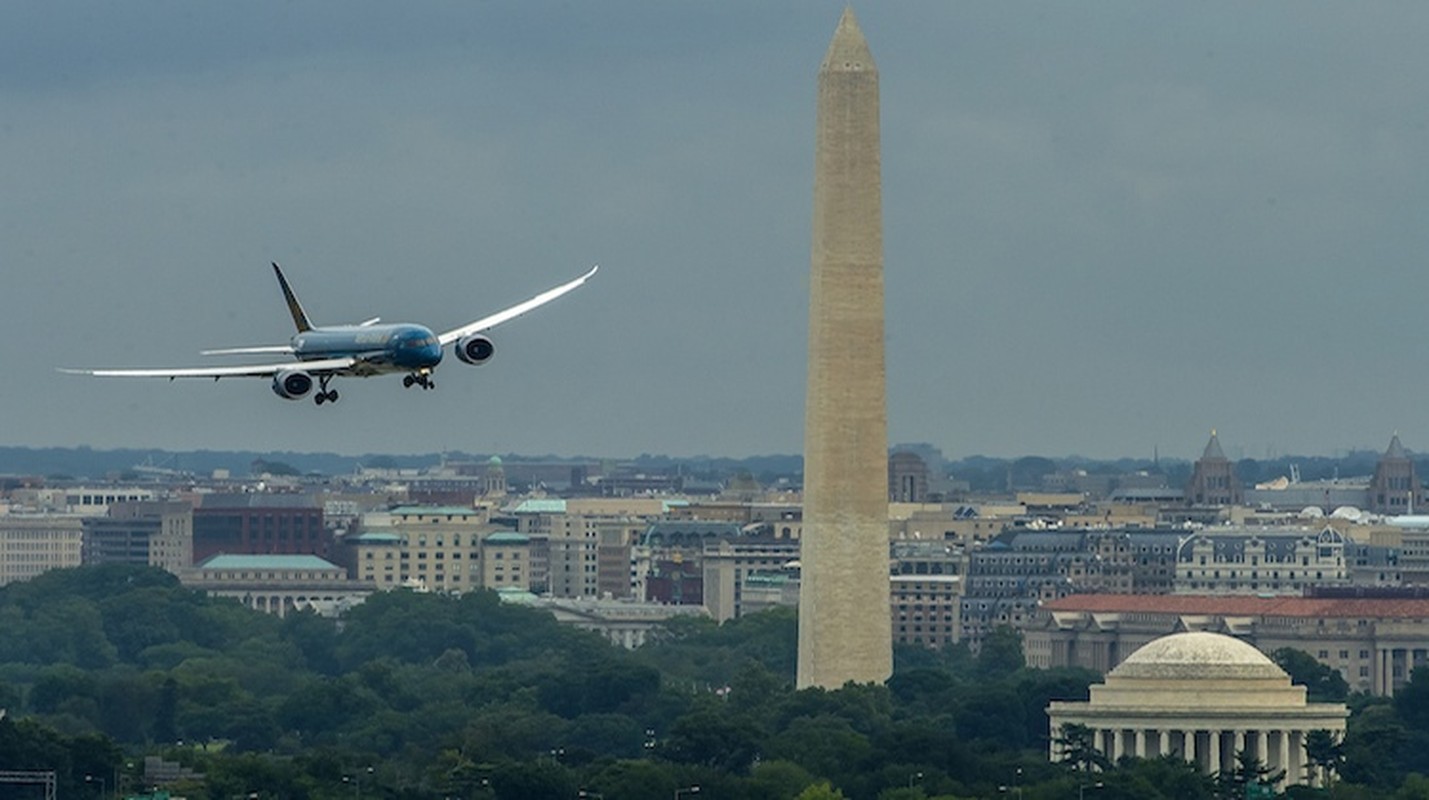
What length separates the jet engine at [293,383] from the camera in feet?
320

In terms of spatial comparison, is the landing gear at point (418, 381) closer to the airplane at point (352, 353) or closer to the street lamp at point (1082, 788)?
the airplane at point (352, 353)

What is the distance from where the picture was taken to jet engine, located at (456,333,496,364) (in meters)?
98.0

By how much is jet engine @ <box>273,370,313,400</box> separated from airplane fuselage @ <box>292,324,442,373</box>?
0.29 meters

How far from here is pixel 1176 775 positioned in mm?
192000

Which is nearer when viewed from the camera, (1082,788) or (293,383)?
(293,383)

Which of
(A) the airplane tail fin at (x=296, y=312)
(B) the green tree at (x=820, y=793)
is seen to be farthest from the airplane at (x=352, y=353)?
(B) the green tree at (x=820, y=793)

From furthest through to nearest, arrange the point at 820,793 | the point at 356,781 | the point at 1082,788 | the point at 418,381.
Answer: the point at 1082,788, the point at 356,781, the point at 820,793, the point at 418,381

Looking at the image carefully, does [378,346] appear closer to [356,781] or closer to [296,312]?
[296,312]

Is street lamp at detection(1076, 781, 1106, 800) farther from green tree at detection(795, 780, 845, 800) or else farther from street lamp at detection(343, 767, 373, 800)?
street lamp at detection(343, 767, 373, 800)

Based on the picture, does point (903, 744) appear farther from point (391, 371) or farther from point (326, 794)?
point (391, 371)

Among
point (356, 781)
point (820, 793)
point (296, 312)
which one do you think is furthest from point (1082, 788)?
point (296, 312)

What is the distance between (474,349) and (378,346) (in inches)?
125

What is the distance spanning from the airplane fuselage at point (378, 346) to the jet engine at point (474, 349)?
1.20m

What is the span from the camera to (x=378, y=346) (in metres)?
95.6
